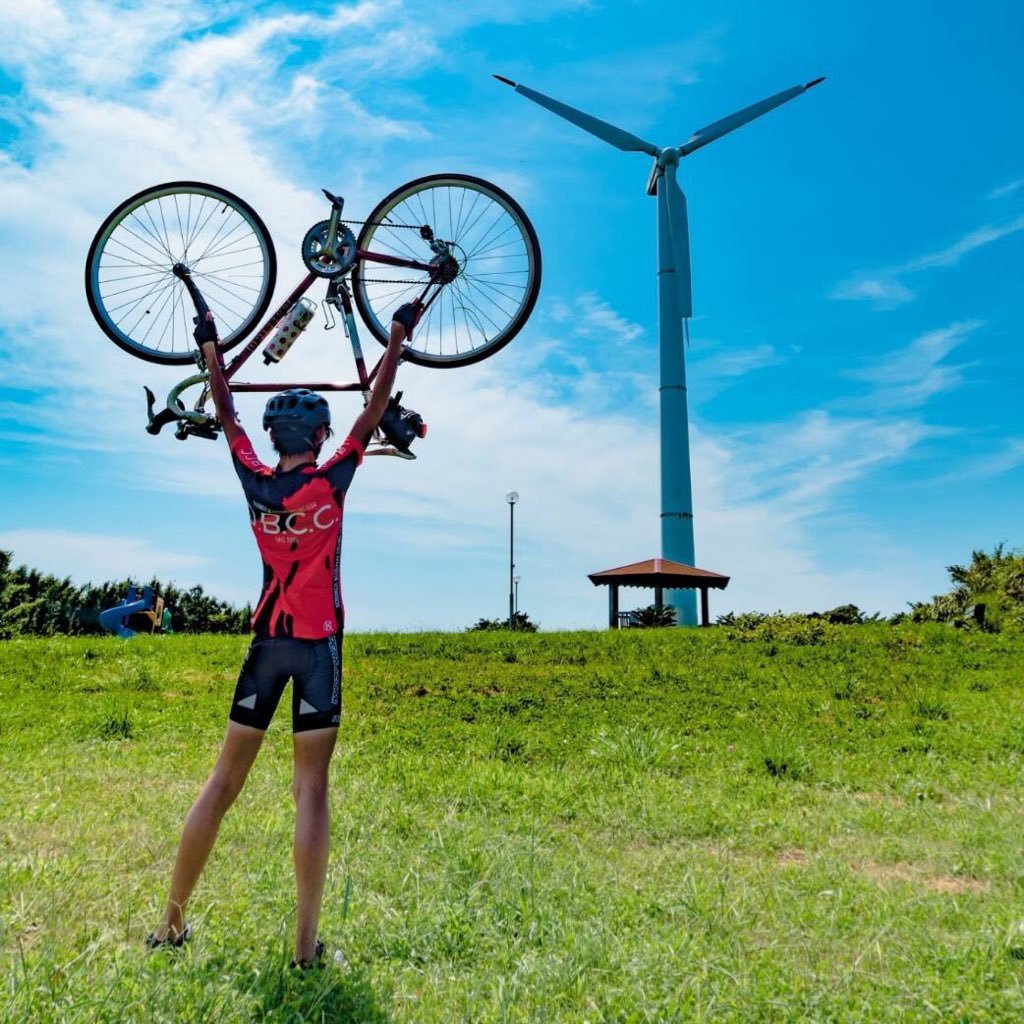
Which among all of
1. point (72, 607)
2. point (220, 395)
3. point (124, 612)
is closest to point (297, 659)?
point (220, 395)

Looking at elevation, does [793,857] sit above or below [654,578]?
below

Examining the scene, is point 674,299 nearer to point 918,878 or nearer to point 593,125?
point 593,125

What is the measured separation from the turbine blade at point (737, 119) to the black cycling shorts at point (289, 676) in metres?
44.6

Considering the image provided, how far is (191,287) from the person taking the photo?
6715mm

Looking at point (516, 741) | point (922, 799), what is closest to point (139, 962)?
point (516, 741)

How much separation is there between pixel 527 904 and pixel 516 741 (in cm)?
573

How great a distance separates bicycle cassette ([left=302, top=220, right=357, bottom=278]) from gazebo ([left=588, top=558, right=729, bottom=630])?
84.6 ft

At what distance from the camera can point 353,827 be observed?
7918 millimetres

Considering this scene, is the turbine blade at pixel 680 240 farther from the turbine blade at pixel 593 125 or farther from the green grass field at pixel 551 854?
the green grass field at pixel 551 854

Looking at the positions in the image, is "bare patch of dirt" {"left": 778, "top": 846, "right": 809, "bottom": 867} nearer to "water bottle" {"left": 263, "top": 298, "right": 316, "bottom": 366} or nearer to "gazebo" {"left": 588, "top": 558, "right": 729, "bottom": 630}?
"water bottle" {"left": 263, "top": 298, "right": 316, "bottom": 366}

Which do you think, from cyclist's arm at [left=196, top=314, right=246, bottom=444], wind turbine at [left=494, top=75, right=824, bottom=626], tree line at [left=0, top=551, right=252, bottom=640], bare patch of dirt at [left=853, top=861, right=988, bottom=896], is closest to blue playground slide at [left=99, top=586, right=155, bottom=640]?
tree line at [left=0, top=551, right=252, bottom=640]

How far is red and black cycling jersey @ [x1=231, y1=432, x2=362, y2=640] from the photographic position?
194 inches

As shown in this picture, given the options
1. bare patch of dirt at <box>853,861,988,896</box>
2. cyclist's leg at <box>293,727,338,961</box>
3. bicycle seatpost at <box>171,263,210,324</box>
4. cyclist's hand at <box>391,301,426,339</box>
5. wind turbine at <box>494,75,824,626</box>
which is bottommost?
bare patch of dirt at <box>853,861,988,896</box>

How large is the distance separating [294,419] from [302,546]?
0.77 metres
